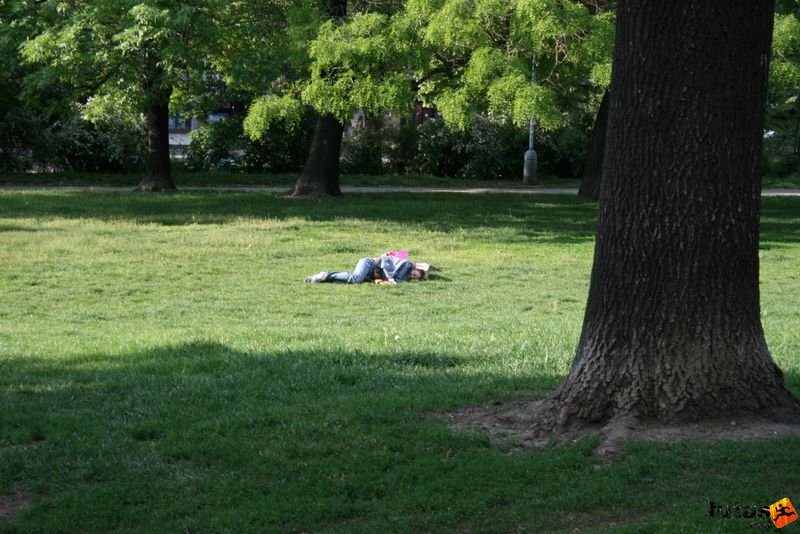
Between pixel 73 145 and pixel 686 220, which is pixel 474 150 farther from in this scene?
pixel 686 220

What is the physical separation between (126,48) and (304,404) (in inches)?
712

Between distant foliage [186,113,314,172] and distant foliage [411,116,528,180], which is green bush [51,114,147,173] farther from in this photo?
distant foliage [411,116,528,180]

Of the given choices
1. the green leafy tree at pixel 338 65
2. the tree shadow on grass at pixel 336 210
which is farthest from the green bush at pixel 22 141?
the green leafy tree at pixel 338 65

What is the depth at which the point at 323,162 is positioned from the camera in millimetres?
26734

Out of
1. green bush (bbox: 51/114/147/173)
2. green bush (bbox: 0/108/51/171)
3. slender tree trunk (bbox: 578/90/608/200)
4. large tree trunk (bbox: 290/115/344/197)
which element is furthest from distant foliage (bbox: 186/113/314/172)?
slender tree trunk (bbox: 578/90/608/200)

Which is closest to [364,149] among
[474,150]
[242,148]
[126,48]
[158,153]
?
A: [474,150]

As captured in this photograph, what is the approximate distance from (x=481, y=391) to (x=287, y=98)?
17.2 meters

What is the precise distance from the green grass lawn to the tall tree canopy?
439 millimetres

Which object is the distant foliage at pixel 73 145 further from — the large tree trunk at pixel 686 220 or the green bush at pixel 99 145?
the large tree trunk at pixel 686 220

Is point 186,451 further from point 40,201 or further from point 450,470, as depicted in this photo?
point 40,201

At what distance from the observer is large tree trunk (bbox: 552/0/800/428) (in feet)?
18.5

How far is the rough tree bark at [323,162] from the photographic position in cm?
2642

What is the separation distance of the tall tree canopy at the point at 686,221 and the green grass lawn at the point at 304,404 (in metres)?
0.44

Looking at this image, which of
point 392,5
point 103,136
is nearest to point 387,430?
point 392,5
